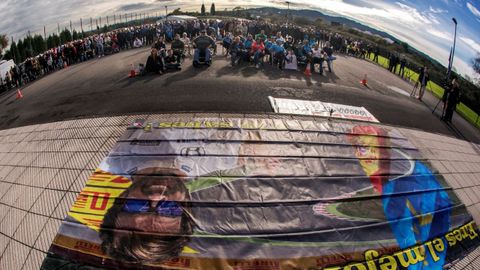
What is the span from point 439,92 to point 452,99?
362 cm

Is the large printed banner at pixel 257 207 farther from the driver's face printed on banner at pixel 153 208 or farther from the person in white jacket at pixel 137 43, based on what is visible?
the person in white jacket at pixel 137 43

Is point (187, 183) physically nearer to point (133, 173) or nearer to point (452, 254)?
point (133, 173)

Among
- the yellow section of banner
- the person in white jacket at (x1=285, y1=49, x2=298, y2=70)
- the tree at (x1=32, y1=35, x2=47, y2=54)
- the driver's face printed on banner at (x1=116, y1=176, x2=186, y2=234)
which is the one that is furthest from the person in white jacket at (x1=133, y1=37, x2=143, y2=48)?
the tree at (x1=32, y1=35, x2=47, y2=54)

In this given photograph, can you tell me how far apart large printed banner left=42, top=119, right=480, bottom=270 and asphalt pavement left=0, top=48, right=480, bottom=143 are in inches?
87.5

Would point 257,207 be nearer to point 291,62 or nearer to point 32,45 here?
point 291,62

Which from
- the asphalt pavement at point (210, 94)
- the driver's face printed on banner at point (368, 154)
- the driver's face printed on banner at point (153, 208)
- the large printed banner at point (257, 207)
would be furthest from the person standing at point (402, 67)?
the driver's face printed on banner at point (153, 208)

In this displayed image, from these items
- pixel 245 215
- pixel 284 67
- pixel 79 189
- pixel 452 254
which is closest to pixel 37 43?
pixel 284 67

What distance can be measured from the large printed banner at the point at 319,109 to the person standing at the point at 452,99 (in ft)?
16.0

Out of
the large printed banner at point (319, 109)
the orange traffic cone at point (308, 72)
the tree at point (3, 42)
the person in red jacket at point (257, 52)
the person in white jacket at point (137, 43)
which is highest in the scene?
the person in red jacket at point (257, 52)

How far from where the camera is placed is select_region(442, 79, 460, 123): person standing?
14.5 metres

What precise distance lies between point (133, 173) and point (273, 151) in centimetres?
437

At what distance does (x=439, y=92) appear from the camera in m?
17.8

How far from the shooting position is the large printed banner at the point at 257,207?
707 centimetres

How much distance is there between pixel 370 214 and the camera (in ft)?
26.9
